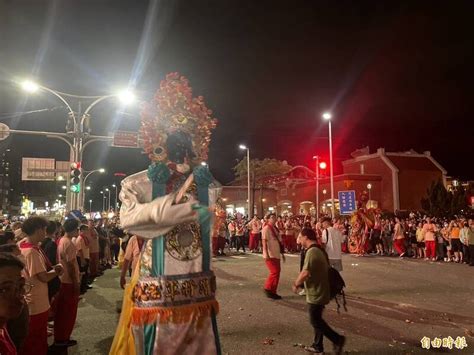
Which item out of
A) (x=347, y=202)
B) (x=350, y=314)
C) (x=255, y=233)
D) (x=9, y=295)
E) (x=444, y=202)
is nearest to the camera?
(x=9, y=295)

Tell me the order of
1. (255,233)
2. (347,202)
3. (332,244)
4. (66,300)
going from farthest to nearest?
(255,233) → (347,202) → (332,244) → (66,300)

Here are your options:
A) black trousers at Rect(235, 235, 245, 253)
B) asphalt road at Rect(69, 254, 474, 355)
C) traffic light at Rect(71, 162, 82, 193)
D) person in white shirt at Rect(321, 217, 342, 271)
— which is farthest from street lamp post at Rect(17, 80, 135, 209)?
black trousers at Rect(235, 235, 245, 253)

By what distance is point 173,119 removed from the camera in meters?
3.72

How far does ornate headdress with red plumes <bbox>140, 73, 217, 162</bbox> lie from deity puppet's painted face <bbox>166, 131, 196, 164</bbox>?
3cm

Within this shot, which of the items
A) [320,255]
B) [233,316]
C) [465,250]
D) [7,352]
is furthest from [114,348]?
[465,250]

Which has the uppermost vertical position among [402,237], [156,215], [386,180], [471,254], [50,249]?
[386,180]

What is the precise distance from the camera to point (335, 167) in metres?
61.8

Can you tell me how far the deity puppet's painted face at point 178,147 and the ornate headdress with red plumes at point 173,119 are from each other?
3 centimetres

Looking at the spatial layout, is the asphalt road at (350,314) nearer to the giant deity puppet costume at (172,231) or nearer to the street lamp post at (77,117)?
the giant deity puppet costume at (172,231)

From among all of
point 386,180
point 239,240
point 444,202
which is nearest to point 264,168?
point 386,180

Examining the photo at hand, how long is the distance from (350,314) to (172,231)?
20.9 ft

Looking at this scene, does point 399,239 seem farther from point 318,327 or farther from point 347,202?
point 318,327

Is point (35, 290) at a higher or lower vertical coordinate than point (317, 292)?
higher

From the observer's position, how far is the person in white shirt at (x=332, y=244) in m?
10.3
